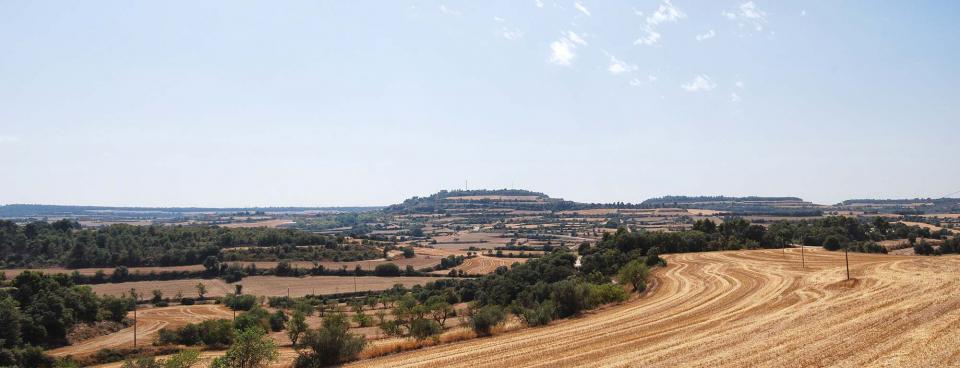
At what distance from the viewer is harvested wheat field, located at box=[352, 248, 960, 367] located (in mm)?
19656

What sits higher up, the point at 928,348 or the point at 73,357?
the point at 928,348

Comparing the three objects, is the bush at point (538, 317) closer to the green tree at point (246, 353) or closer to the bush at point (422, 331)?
the bush at point (422, 331)

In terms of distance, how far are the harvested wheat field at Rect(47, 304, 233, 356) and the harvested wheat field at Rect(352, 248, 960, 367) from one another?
48.3 metres

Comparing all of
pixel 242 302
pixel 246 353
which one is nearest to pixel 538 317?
pixel 246 353

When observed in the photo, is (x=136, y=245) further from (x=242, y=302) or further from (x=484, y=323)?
(x=484, y=323)

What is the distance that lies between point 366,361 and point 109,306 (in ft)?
211

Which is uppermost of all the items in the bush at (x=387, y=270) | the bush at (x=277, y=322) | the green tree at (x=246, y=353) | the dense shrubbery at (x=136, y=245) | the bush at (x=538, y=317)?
the green tree at (x=246, y=353)

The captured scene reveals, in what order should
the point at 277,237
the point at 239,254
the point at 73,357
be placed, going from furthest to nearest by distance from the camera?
1. the point at 277,237
2. the point at 239,254
3. the point at 73,357

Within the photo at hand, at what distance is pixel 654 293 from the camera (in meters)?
43.6

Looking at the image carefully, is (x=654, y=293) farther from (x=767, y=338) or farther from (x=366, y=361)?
(x=366, y=361)

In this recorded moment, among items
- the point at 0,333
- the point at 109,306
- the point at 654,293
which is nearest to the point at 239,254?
the point at 109,306

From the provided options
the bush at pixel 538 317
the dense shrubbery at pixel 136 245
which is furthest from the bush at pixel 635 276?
the dense shrubbery at pixel 136 245

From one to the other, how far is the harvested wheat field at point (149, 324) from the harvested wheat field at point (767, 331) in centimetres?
4825

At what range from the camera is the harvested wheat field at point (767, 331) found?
64.5 ft
